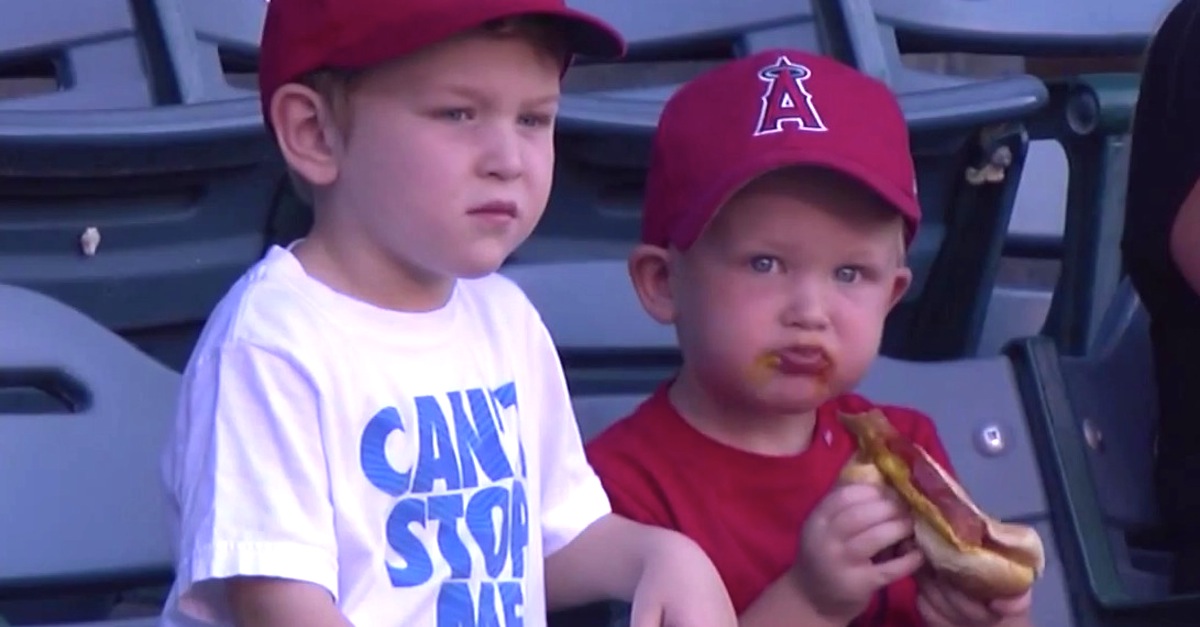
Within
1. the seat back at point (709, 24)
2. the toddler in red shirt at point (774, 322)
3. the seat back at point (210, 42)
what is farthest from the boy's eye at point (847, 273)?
the seat back at point (709, 24)

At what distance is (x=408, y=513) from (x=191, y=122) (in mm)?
862

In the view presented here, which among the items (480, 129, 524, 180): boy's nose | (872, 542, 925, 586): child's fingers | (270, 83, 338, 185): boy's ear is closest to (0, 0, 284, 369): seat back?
(270, 83, 338, 185): boy's ear

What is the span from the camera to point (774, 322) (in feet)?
5.65

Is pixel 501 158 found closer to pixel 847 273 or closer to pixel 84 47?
pixel 847 273

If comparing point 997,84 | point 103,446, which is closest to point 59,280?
point 103,446

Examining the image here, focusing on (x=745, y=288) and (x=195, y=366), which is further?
(x=745, y=288)

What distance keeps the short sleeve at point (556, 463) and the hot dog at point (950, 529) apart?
0.21 m

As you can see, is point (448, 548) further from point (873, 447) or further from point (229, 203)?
point (229, 203)

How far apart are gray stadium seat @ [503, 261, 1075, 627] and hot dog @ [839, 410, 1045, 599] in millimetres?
393

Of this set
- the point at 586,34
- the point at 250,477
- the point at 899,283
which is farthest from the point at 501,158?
the point at 899,283

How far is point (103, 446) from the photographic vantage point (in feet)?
5.70

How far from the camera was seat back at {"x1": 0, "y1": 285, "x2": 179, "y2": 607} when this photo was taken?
1.68 metres

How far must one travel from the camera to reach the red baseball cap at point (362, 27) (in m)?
1.44

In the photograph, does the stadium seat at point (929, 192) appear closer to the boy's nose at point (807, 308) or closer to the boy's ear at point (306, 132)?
the boy's nose at point (807, 308)
